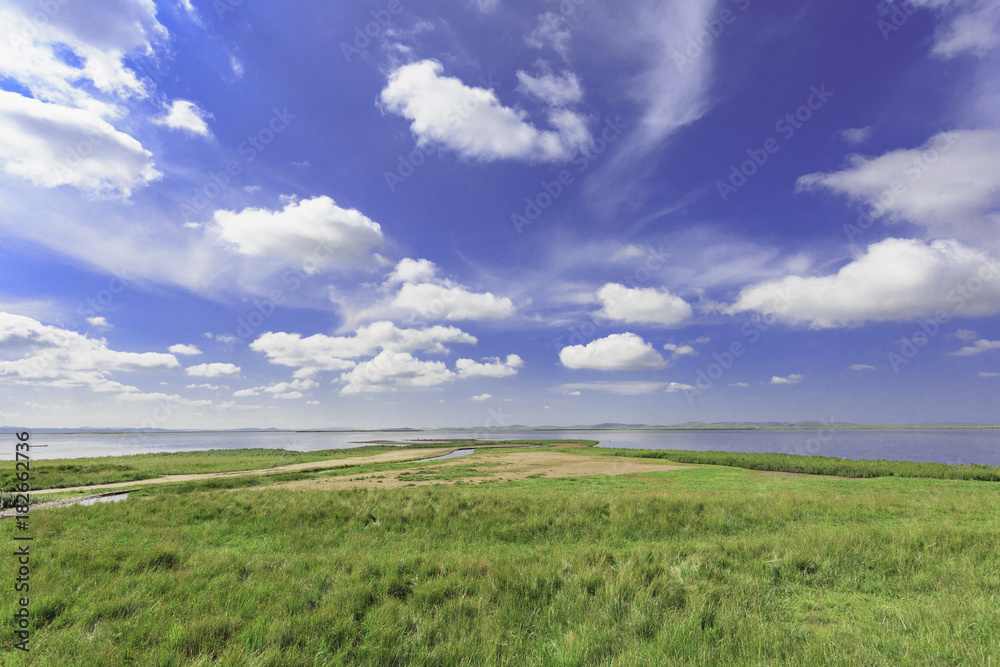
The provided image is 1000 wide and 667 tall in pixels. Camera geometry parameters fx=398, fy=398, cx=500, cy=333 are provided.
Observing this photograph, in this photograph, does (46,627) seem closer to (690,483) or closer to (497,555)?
(497,555)

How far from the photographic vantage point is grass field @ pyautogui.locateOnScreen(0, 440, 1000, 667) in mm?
5445

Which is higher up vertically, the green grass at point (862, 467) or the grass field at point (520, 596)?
the grass field at point (520, 596)

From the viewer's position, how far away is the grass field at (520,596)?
17.9ft

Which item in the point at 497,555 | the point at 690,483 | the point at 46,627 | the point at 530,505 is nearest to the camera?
the point at 46,627

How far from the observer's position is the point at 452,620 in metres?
6.71

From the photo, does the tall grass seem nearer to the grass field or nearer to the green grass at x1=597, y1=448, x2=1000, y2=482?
the grass field

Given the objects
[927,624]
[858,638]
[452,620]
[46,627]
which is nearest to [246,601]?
[46,627]

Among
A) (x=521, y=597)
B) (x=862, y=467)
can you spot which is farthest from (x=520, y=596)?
(x=862, y=467)

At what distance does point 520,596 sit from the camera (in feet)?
24.8

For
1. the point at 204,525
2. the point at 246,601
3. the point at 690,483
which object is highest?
the point at 246,601

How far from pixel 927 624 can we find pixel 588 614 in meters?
4.76

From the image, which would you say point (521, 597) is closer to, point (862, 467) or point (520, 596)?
point (520, 596)

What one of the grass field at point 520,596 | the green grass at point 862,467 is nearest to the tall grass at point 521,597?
the grass field at point 520,596

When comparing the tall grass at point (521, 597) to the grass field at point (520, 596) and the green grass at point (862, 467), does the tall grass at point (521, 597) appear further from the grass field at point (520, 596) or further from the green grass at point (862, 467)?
the green grass at point (862, 467)
